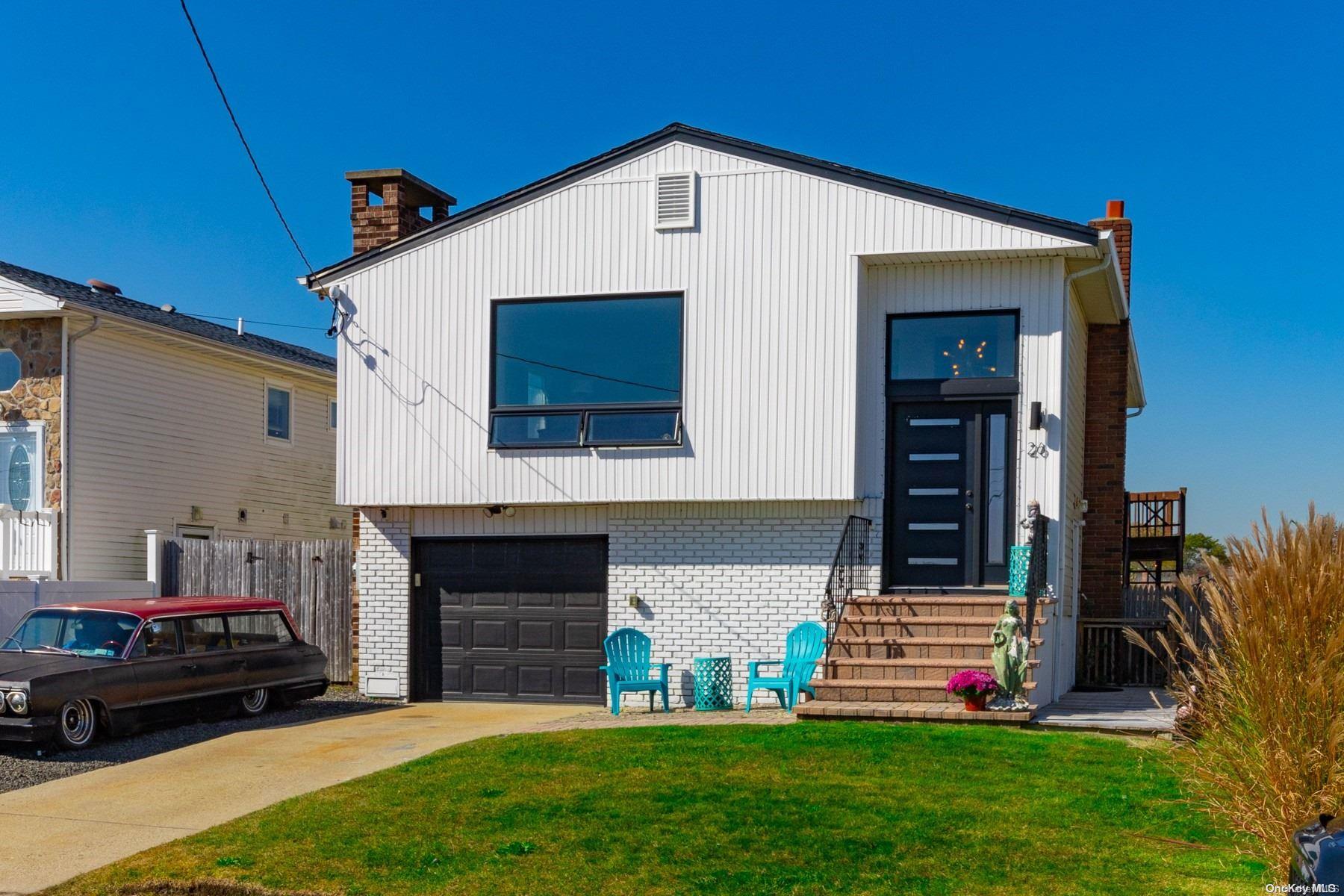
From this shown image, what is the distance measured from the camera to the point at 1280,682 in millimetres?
6180

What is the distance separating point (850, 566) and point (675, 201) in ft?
14.7

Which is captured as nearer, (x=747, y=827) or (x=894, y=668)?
(x=747, y=827)

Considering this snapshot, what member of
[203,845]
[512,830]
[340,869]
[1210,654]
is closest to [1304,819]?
[1210,654]

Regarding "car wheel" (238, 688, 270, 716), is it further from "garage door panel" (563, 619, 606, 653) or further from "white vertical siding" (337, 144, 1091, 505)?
"garage door panel" (563, 619, 606, 653)

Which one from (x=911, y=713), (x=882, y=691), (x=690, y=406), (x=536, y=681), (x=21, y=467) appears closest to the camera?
(x=911, y=713)

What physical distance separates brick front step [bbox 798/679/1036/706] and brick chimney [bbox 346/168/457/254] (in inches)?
313

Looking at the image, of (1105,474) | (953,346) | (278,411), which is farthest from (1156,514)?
(278,411)

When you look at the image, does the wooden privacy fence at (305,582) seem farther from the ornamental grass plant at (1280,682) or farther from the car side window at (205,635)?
the ornamental grass plant at (1280,682)

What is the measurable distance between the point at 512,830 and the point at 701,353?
7797mm

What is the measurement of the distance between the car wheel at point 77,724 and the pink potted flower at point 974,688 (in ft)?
25.4

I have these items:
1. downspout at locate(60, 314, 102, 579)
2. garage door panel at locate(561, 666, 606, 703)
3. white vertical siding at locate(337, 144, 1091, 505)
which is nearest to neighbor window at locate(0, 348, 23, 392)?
downspout at locate(60, 314, 102, 579)

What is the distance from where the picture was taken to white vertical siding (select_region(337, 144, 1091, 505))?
1432cm

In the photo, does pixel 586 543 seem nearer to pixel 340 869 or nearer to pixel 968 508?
pixel 968 508

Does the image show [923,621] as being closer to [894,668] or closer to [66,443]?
[894,668]
